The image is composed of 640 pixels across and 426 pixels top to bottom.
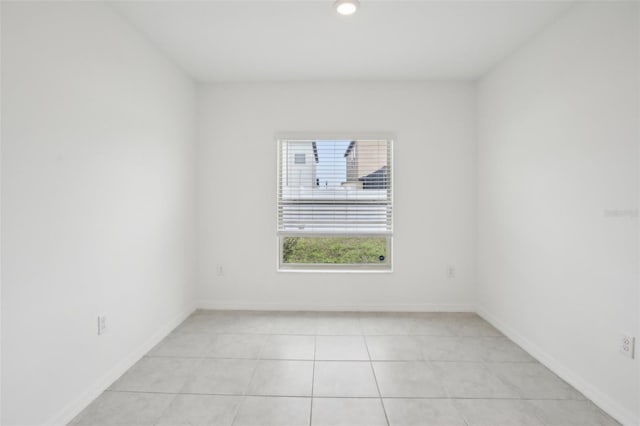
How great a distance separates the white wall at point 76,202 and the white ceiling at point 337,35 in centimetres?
39

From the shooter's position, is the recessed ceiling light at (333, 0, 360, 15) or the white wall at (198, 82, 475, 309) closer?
the recessed ceiling light at (333, 0, 360, 15)

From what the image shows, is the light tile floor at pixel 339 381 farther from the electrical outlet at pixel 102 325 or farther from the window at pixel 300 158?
the window at pixel 300 158

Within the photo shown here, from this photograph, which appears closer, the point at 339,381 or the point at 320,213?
the point at 339,381

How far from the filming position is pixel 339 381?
211 centimetres

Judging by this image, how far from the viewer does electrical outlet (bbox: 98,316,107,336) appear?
2.01 meters

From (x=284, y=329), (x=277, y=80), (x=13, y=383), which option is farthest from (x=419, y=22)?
(x=13, y=383)

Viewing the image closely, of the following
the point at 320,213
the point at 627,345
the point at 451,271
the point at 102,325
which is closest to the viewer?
the point at 627,345

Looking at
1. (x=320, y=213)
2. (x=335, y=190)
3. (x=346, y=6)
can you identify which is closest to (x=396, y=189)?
(x=335, y=190)

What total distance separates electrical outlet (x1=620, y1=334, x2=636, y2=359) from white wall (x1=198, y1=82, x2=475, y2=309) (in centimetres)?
167

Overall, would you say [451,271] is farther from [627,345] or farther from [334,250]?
[627,345]

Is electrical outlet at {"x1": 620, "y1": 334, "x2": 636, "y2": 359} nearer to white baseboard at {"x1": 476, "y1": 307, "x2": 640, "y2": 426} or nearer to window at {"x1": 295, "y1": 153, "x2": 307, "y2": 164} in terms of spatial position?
white baseboard at {"x1": 476, "y1": 307, "x2": 640, "y2": 426}

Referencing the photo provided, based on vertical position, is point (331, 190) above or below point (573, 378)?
above

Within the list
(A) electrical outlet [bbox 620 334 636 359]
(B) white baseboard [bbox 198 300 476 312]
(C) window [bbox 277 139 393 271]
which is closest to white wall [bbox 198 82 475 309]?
(B) white baseboard [bbox 198 300 476 312]

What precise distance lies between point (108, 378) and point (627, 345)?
3.15 meters
